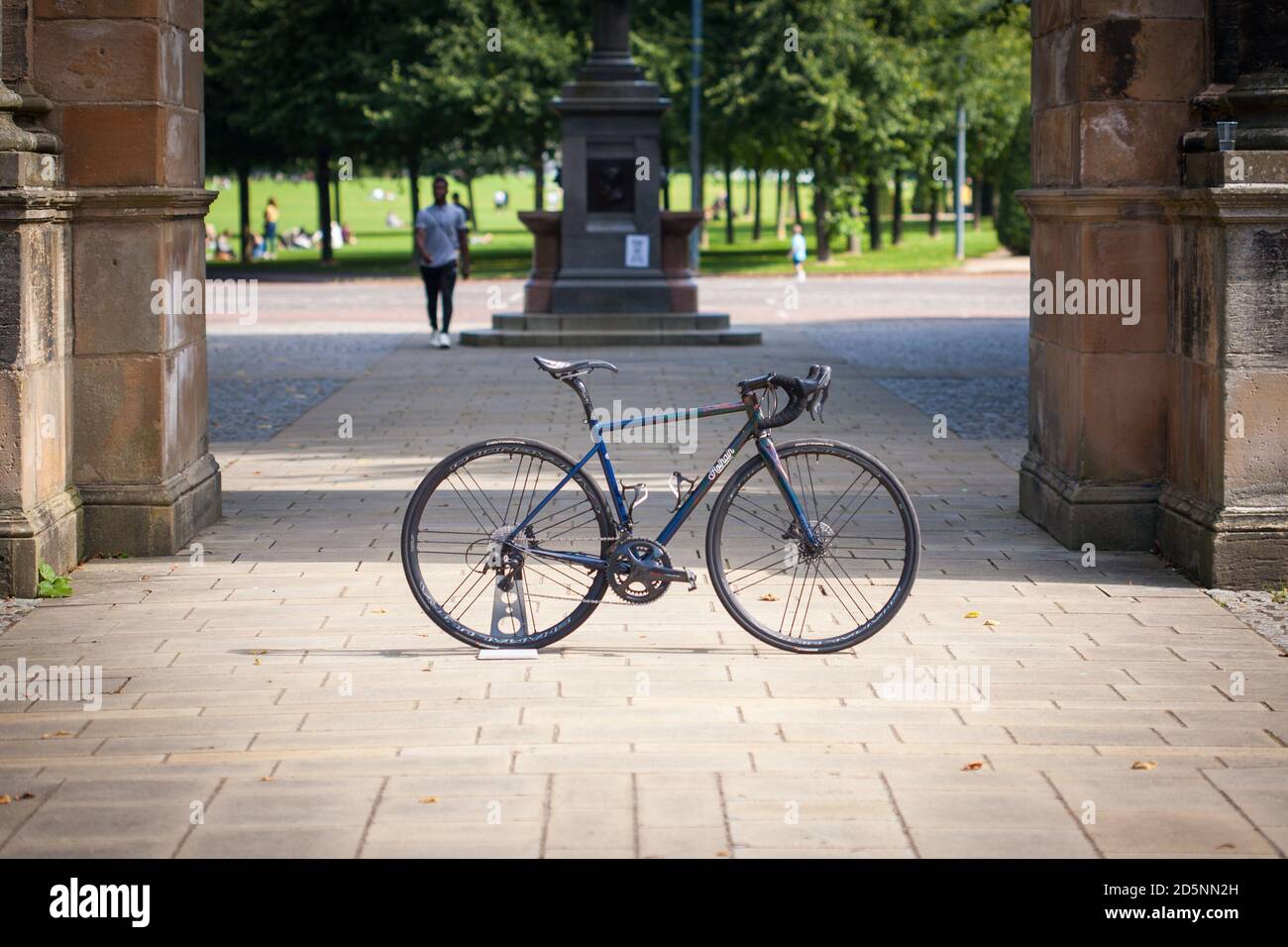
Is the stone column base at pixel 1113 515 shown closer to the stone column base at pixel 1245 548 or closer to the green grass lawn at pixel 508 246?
the stone column base at pixel 1245 548

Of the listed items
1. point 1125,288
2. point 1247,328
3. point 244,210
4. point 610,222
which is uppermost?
point 244,210

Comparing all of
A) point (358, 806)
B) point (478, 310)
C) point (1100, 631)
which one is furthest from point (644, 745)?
point (478, 310)

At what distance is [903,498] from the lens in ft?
22.5

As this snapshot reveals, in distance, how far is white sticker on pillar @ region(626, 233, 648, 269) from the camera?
2381 cm

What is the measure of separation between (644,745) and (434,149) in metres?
43.6

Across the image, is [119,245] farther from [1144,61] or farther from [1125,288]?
[1144,61]

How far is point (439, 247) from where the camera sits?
21422 millimetres

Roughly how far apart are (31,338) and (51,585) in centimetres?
105

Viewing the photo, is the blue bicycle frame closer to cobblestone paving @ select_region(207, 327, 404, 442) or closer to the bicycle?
the bicycle

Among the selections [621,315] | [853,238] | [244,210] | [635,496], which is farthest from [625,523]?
[853,238]

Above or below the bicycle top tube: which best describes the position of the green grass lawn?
above

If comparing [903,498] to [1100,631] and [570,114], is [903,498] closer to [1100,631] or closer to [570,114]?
[1100,631]

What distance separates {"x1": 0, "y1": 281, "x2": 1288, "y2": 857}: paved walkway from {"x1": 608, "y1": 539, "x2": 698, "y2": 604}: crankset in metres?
0.26

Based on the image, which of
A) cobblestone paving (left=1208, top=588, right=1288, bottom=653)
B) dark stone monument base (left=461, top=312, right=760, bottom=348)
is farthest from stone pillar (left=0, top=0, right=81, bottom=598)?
dark stone monument base (left=461, top=312, right=760, bottom=348)
